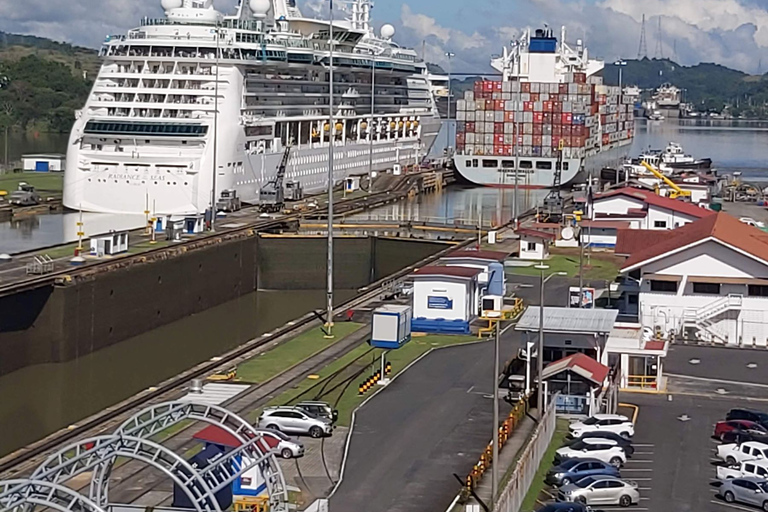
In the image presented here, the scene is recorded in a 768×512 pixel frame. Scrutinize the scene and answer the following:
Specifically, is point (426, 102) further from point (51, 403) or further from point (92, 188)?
point (51, 403)

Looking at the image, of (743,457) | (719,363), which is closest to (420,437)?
(743,457)

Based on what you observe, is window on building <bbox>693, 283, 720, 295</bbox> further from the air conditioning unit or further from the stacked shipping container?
the stacked shipping container

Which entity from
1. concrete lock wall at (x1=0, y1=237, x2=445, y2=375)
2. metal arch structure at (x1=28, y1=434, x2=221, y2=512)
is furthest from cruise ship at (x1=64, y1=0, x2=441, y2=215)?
metal arch structure at (x1=28, y1=434, x2=221, y2=512)

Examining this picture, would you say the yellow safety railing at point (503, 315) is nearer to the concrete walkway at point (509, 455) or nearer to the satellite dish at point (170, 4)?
the concrete walkway at point (509, 455)

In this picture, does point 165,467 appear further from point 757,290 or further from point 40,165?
point 40,165

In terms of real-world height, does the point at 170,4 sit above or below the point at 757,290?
above

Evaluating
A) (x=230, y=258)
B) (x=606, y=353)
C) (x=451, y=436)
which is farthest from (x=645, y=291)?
(x=230, y=258)
